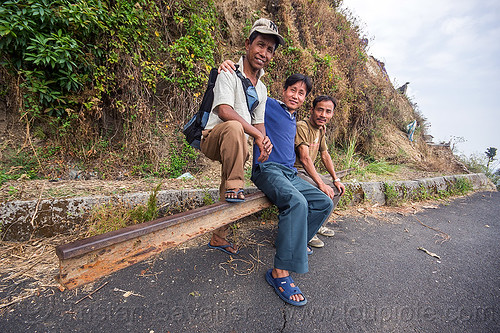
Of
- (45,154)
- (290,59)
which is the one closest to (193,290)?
(45,154)

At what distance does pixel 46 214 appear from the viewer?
6.87ft

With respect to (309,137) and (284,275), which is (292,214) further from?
(309,137)

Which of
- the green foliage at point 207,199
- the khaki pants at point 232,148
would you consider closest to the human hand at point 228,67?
the khaki pants at point 232,148

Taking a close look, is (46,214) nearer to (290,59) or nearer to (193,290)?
(193,290)

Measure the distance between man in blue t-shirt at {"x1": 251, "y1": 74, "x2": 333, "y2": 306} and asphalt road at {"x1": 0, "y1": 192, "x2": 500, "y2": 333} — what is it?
17 cm

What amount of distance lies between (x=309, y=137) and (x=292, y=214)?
124 centimetres

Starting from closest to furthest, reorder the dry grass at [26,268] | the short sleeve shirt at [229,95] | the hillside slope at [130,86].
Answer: the dry grass at [26,268], the short sleeve shirt at [229,95], the hillside slope at [130,86]

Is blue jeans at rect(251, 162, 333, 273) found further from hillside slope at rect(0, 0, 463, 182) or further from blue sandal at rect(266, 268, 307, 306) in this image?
hillside slope at rect(0, 0, 463, 182)

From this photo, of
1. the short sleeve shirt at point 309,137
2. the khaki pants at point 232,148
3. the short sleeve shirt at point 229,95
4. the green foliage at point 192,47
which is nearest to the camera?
the khaki pants at point 232,148

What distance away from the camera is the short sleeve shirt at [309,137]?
2555 mm

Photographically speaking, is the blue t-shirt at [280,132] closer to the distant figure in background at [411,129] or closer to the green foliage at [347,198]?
the green foliage at [347,198]

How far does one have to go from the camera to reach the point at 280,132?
2.35 metres

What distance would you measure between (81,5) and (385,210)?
570 centimetres

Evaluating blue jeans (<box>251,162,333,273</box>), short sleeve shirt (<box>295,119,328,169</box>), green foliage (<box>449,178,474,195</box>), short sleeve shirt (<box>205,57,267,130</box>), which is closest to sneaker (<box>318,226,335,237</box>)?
blue jeans (<box>251,162,333,273</box>)
